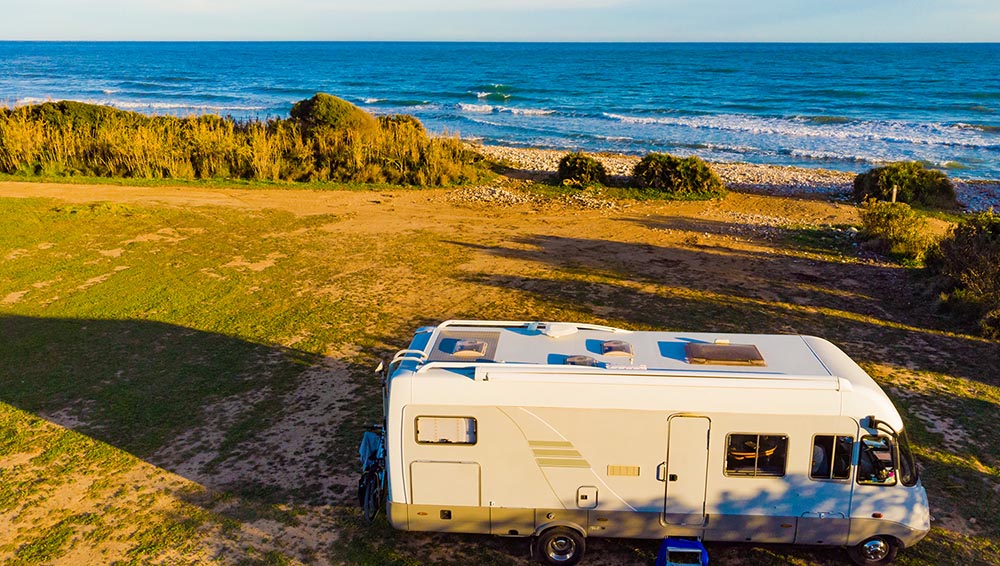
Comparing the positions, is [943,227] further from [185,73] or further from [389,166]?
[185,73]

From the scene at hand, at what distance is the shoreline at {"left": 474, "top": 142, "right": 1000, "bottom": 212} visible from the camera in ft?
94.0

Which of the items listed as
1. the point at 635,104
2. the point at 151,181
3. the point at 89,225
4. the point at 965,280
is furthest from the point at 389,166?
the point at 635,104

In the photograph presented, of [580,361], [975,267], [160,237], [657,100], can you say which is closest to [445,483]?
[580,361]

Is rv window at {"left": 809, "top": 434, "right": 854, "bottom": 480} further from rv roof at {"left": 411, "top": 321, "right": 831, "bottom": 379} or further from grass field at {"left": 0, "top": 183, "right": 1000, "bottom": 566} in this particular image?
grass field at {"left": 0, "top": 183, "right": 1000, "bottom": 566}

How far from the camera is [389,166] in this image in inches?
1138

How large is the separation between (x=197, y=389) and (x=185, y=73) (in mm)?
117745

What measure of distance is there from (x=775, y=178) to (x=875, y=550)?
26.3 meters

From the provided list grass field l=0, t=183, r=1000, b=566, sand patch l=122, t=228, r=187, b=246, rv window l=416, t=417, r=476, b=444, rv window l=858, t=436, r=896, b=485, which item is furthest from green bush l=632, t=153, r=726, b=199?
rv window l=416, t=417, r=476, b=444

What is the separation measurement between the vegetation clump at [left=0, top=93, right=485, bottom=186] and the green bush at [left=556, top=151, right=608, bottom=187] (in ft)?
11.9

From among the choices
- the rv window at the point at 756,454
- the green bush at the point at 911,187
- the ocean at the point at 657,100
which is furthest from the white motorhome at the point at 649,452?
the ocean at the point at 657,100

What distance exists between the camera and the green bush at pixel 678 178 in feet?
89.6

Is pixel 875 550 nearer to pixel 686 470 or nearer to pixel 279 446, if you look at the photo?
pixel 686 470

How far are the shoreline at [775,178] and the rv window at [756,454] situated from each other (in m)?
22.9

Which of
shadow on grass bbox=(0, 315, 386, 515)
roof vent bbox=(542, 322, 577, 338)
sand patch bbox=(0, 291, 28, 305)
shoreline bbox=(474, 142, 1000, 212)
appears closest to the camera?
roof vent bbox=(542, 322, 577, 338)
